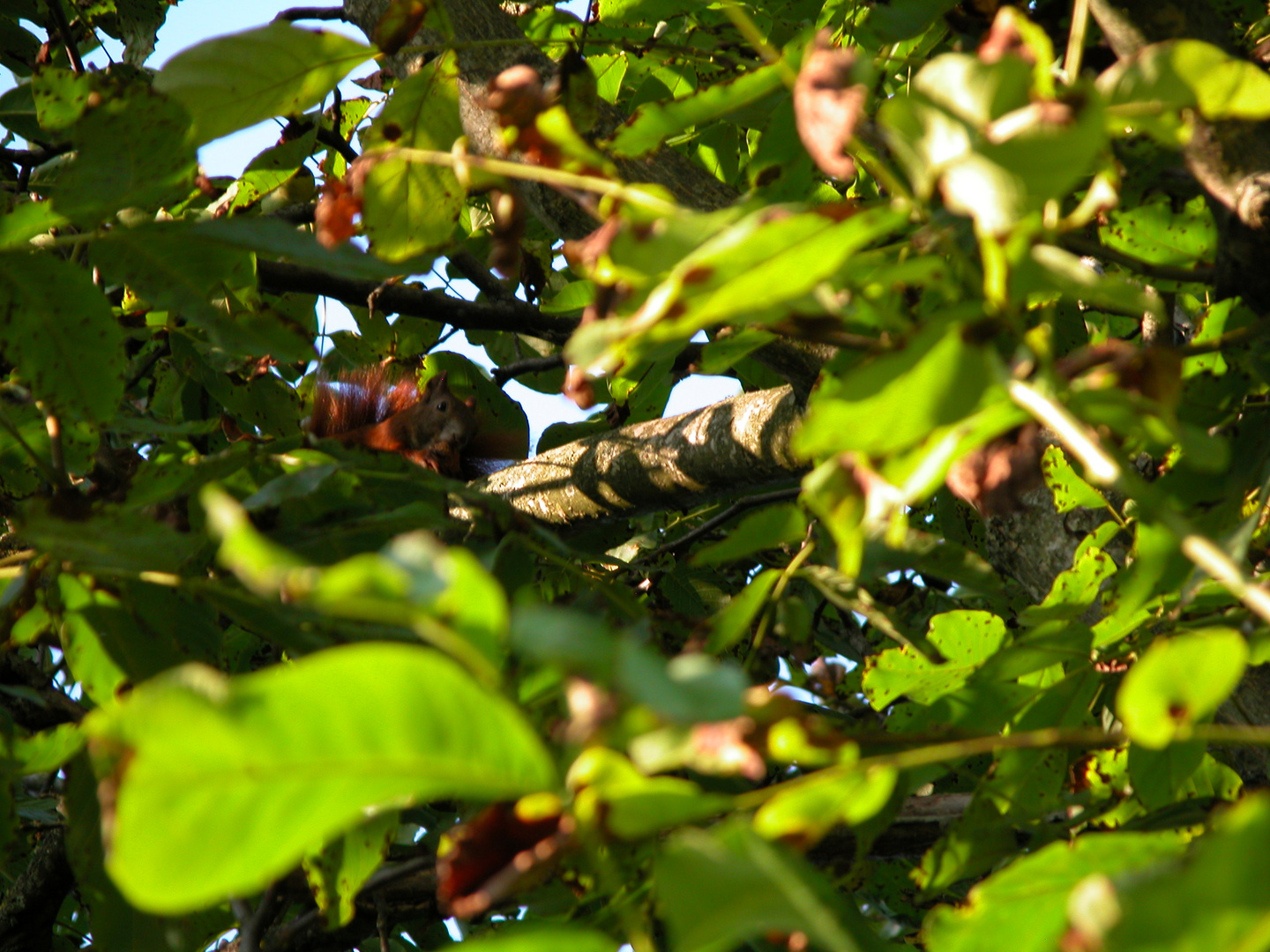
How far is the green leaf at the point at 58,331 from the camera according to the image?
37.4 inches

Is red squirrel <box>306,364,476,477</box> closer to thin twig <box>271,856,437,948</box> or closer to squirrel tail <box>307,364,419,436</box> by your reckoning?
squirrel tail <box>307,364,419,436</box>

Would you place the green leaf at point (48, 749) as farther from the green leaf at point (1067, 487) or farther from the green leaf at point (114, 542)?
the green leaf at point (1067, 487)

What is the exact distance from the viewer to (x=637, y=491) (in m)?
2.09

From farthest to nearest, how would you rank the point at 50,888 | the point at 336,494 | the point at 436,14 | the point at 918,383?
1. the point at 50,888
2. the point at 336,494
3. the point at 436,14
4. the point at 918,383

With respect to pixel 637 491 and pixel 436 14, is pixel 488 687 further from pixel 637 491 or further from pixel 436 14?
pixel 637 491

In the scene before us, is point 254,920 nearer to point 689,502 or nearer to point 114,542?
point 114,542

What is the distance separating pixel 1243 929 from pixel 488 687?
0.25m

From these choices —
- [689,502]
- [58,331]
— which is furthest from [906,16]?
[689,502]

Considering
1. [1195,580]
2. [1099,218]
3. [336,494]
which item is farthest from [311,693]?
[1099,218]

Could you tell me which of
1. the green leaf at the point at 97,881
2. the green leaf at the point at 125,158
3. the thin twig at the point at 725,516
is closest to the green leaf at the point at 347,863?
the green leaf at the point at 97,881

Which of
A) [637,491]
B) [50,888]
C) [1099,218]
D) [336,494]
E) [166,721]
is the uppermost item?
[166,721]

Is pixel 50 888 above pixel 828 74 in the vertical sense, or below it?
below

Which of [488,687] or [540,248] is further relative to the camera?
[540,248]

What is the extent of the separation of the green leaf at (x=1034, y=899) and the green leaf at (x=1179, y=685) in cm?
9
